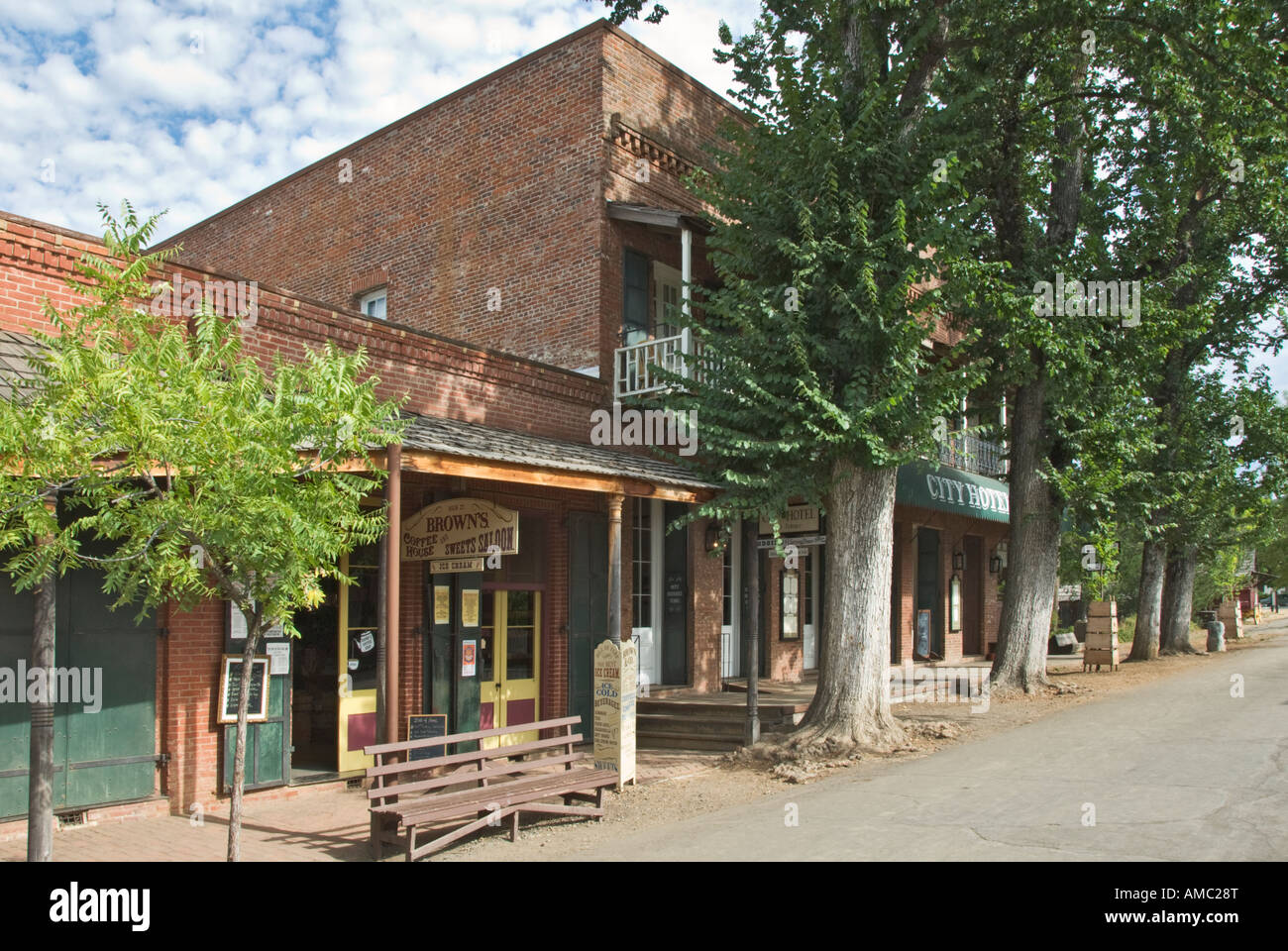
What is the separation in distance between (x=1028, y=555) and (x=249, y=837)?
12.8 meters

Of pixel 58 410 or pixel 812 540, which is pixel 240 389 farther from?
pixel 812 540

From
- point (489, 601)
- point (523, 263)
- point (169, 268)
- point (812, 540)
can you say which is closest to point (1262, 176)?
point (812, 540)

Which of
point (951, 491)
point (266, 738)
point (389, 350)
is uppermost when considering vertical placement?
point (389, 350)

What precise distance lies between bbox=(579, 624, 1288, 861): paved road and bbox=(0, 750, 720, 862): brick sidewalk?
1.98 m

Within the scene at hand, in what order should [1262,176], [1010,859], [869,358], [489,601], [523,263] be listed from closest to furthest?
[1010,859], [869,358], [489,601], [523,263], [1262,176]

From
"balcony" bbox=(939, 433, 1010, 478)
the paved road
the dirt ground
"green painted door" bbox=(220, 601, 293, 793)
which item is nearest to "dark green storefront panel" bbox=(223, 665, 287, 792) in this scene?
"green painted door" bbox=(220, 601, 293, 793)

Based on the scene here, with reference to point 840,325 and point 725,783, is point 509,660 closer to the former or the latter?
point 725,783

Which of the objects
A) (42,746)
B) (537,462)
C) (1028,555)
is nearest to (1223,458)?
(1028,555)

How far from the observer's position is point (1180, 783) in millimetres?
8984

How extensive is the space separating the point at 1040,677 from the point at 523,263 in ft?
34.7

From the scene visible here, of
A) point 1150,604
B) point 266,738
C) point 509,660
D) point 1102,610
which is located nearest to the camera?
point 266,738

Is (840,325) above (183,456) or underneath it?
above

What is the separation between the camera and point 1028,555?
16766mm

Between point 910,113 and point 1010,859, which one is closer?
point 1010,859
